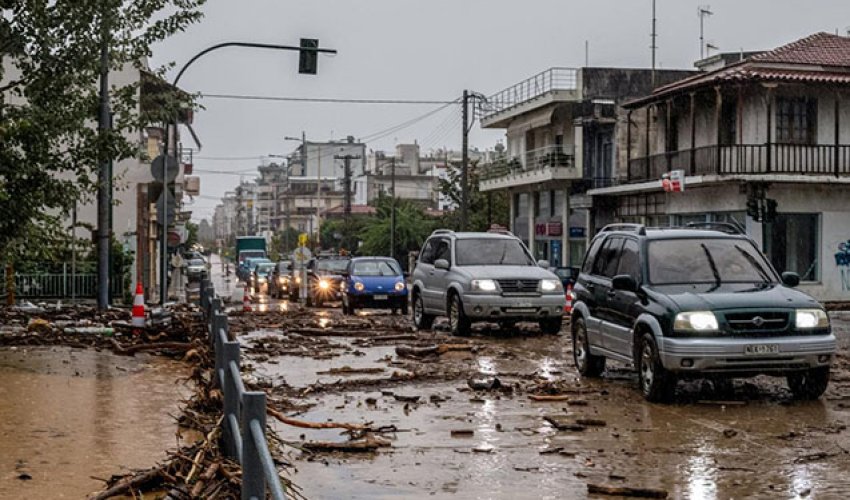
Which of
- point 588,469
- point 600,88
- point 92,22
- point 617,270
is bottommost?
point 588,469

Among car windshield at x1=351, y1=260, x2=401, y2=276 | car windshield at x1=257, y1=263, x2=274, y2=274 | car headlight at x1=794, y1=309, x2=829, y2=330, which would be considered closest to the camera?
car headlight at x1=794, y1=309, x2=829, y2=330

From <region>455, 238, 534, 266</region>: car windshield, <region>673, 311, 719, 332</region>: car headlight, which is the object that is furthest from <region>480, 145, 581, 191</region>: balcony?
<region>673, 311, 719, 332</region>: car headlight

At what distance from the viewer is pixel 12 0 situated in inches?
602

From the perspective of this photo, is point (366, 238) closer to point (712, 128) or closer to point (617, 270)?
point (712, 128)

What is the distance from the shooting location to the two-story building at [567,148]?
175ft

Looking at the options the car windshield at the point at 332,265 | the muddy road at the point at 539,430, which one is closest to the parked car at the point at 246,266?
the car windshield at the point at 332,265

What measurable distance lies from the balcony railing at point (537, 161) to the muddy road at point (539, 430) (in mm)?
36852

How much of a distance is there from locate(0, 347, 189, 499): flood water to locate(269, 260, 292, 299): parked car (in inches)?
1298

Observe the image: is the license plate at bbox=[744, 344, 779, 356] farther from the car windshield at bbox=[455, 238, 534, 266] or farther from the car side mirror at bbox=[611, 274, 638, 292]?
the car windshield at bbox=[455, 238, 534, 266]

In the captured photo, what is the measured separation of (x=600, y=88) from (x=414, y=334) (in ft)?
110

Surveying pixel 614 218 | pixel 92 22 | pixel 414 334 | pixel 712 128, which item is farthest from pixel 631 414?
pixel 614 218

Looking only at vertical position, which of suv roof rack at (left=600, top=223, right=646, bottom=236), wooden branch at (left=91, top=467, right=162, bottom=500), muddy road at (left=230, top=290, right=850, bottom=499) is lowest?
muddy road at (left=230, top=290, right=850, bottom=499)

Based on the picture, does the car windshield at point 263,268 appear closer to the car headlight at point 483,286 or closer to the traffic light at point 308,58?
the traffic light at point 308,58

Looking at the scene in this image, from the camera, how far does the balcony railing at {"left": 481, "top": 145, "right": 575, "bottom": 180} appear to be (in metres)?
54.2
